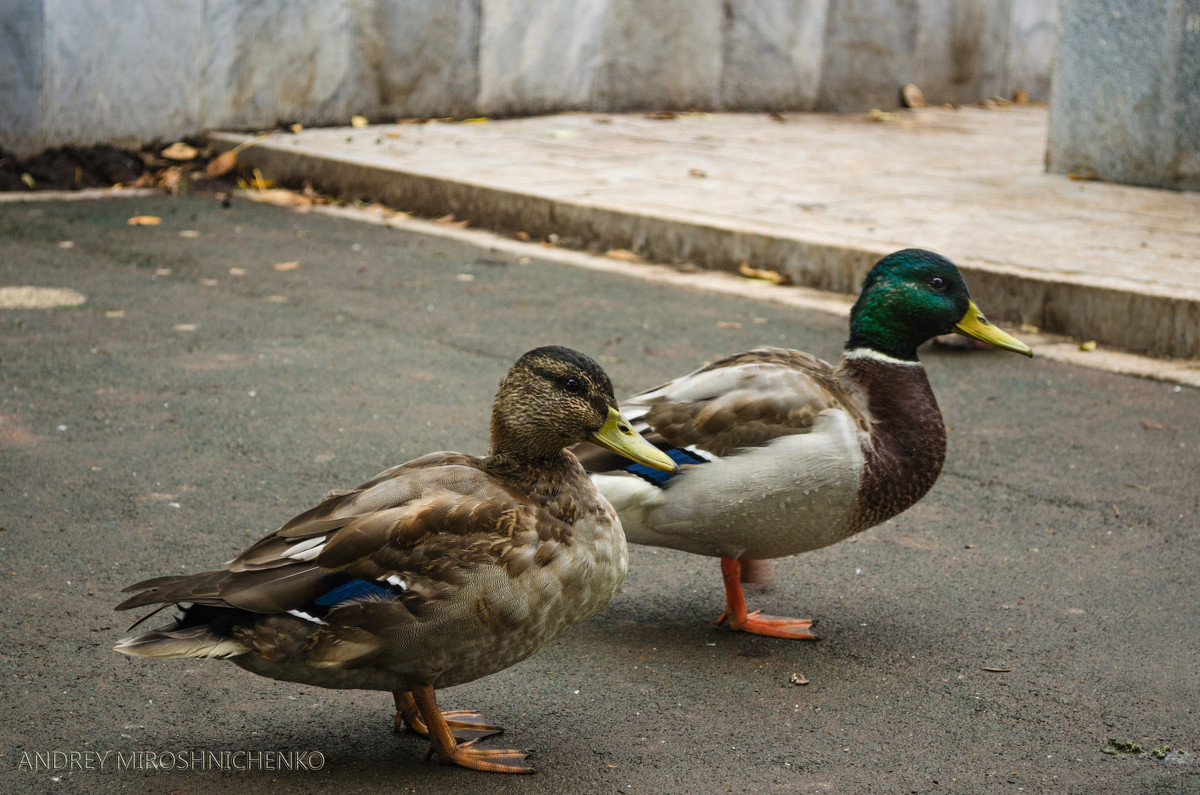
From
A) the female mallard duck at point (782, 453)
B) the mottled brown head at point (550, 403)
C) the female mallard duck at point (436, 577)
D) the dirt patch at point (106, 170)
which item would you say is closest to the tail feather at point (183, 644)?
the female mallard duck at point (436, 577)

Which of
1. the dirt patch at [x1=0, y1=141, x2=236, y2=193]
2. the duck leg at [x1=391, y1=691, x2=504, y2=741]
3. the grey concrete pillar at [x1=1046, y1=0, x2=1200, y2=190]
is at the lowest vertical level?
the duck leg at [x1=391, y1=691, x2=504, y2=741]

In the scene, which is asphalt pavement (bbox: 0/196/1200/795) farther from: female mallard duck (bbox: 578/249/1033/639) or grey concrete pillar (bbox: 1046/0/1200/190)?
grey concrete pillar (bbox: 1046/0/1200/190)

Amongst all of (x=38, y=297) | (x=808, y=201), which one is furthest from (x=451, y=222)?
(x=38, y=297)

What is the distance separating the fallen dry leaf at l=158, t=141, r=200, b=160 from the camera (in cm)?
1018

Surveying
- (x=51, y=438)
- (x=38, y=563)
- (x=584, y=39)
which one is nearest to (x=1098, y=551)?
(x=38, y=563)

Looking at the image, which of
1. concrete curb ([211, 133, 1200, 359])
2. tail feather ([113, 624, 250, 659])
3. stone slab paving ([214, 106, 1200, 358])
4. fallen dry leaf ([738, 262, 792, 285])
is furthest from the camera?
fallen dry leaf ([738, 262, 792, 285])

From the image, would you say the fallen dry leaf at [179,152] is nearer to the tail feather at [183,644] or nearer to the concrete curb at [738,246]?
the concrete curb at [738,246]

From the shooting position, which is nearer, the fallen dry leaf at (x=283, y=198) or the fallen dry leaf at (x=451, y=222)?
the fallen dry leaf at (x=451, y=222)

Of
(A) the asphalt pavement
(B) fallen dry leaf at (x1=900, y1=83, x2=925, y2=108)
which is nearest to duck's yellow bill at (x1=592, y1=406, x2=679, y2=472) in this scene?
(A) the asphalt pavement

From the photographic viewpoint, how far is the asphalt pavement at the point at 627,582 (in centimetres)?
282

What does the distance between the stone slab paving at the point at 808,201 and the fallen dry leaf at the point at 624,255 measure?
Result: 7cm

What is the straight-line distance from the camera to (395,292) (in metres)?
6.98

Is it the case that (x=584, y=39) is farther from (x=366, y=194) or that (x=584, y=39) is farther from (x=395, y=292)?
(x=395, y=292)

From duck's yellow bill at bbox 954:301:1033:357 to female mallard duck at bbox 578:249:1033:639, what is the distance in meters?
0.14
